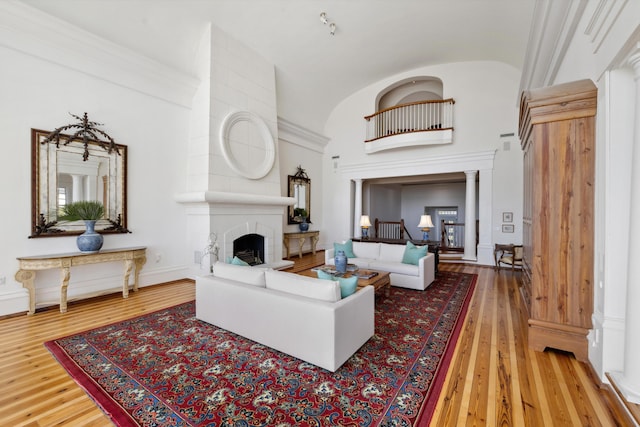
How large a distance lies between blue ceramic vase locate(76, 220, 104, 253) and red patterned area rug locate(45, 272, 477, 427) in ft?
4.50

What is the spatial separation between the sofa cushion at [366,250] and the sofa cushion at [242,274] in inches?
121

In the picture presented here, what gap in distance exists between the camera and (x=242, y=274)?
3.10 m

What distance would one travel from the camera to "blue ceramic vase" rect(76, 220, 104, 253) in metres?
3.91

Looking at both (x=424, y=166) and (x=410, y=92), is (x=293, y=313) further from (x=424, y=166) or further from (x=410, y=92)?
(x=410, y=92)

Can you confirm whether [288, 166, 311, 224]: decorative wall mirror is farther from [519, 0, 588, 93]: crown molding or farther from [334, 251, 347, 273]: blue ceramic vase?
[519, 0, 588, 93]: crown molding

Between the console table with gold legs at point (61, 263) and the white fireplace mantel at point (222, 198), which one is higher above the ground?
the white fireplace mantel at point (222, 198)

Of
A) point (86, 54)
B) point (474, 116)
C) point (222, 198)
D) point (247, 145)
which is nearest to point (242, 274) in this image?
point (222, 198)

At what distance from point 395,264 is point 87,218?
495 centimetres

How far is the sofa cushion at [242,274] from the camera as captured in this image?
297 centimetres

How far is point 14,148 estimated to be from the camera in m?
3.54

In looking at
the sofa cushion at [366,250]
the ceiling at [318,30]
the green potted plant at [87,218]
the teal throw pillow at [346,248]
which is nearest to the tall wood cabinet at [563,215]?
the sofa cushion at [366,250]

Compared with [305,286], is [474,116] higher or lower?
higher

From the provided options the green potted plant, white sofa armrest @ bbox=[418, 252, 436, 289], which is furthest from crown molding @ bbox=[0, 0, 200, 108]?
white sofa armrest @ bbox=[418, 252, 436, 289]

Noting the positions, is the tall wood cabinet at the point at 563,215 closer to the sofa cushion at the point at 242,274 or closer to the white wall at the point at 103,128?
the sofa cushion at the point at 242,274
